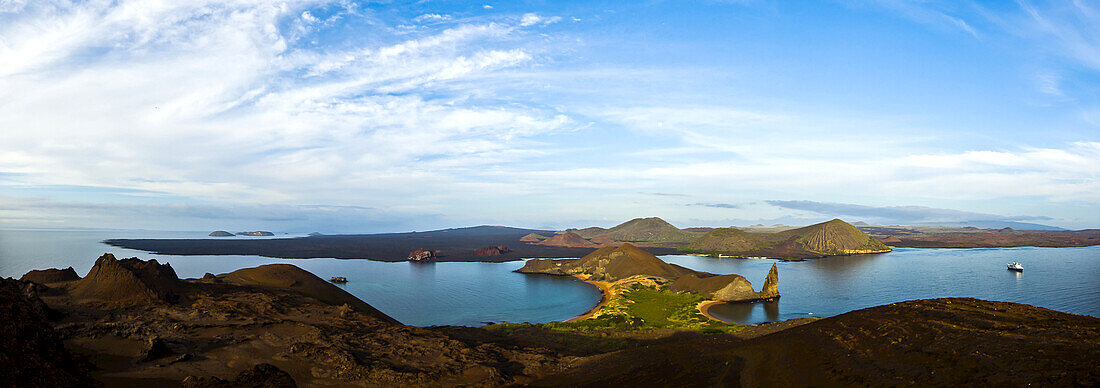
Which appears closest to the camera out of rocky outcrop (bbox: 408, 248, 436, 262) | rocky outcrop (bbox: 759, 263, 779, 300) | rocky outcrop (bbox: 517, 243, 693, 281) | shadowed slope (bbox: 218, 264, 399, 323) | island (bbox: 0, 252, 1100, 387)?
island (bbox: 0, 252, 1100, 387)

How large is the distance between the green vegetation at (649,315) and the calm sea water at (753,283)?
4.92 metres

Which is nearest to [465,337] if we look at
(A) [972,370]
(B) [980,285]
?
(A) [972,370]

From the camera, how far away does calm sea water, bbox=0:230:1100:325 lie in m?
60.4

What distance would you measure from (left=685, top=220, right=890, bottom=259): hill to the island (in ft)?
489

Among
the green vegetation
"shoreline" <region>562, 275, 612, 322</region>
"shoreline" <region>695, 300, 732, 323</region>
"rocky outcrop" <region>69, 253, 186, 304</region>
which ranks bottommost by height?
"shoreline" <region>562, 275, 612, 322</region>

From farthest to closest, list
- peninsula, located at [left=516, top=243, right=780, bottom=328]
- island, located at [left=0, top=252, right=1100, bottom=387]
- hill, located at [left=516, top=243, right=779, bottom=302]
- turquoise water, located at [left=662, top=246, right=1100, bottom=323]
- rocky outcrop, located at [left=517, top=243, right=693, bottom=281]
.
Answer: rocky outcrop, located at [left=517, top=243, right=693, bottom=281]
hill, located at [left=516, top=243, right=779, bottom=302]
turquoise water, located at [left=662, top=246, right=1100, bottom=323]
peninsula, located at [left=516, top=243, right=780, bottom=328]
island, located at [left=0, top=252, right=1100, bottom=387]

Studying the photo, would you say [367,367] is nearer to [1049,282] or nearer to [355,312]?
[355,312]

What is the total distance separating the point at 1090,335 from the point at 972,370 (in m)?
3.57

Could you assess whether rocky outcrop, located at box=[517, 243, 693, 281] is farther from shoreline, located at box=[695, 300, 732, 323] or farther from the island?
the island

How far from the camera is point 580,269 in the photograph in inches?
4262

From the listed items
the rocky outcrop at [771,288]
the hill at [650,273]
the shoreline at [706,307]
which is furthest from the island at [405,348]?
the rocky outcrop at [771,288]

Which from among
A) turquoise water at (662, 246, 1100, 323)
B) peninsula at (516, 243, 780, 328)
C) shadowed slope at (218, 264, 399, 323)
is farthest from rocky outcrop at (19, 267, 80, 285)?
turquoise water at (662, 246, 1100, 323)

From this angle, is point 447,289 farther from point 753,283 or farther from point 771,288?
point 753,283

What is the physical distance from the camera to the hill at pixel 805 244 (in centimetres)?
16812
